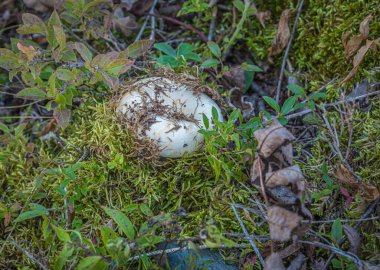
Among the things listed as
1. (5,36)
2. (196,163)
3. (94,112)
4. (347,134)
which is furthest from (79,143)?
(347,134)

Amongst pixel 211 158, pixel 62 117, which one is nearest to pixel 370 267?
pixel 211 158

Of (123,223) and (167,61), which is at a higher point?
(167,61)

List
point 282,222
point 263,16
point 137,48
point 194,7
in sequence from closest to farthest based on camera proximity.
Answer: point 282,222
point 137,48
point 194,7
point 263,16

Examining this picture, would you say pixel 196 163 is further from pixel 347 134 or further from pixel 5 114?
pixel 5 114

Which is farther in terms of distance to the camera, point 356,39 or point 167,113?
point 356,39

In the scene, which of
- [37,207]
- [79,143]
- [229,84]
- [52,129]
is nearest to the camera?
[37,207]

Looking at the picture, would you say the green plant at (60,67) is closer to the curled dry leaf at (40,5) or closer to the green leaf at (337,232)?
the curled dry leaf at (40,5)

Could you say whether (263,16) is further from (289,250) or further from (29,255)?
(29,255)

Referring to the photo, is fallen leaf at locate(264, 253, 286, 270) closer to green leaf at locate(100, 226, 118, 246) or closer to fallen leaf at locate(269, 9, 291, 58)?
green leaf at locate(100, 226, 118, 246)
